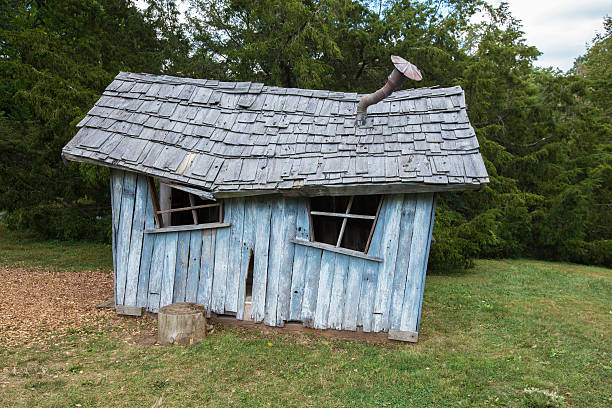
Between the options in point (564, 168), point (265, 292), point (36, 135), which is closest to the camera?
point (265, 292)

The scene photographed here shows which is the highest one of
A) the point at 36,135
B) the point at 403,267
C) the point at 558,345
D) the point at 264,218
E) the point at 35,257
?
the point at 36,135

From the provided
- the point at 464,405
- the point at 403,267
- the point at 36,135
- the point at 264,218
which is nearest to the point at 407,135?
the point at 403,267

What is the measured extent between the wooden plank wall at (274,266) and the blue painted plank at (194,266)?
0.05 feet

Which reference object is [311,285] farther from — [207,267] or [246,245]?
[207,267]

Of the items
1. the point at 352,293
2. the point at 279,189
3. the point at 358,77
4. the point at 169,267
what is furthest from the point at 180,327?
the point at 358,77

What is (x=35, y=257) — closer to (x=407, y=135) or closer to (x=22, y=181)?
(x=22, y=181)

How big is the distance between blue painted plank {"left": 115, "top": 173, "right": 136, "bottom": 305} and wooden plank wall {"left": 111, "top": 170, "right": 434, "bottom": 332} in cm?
2

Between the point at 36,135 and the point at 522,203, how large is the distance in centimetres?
1530

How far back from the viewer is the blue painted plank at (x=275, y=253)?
277 inches

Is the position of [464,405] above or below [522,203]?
below

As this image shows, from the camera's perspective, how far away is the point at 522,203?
47.5ft

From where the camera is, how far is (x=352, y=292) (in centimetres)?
678

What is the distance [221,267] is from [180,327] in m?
1.11

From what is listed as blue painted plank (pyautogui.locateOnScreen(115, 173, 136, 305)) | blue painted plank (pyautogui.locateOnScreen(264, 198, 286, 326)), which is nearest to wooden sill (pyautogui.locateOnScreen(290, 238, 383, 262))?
blue painted plank (pyautogui.locateOnScreen(264, 198, 286, 326))
